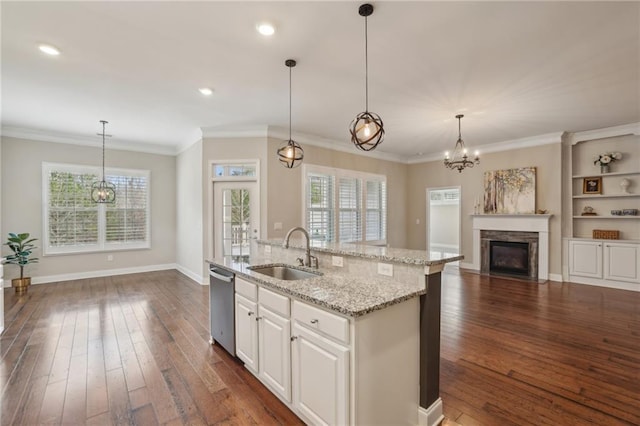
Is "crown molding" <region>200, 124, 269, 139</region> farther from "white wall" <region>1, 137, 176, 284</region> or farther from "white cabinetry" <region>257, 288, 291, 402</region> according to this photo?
"white cabinetry" <region>257, 288, 291, 402</region>

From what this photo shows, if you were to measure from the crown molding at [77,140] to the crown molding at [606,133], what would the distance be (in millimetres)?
8647

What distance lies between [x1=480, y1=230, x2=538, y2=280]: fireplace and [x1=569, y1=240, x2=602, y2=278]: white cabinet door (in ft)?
1.90

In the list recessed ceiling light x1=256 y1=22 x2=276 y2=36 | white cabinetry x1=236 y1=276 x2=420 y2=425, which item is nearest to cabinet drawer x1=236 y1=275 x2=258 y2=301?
white cabinetry x1=236 y1=276 x2=420 y2=425

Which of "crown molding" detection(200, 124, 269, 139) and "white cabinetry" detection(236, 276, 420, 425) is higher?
"crown molding" detection(200, 124, 269, 139)

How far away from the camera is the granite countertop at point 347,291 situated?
165 cm

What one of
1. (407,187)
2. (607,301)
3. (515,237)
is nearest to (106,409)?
(607,301)

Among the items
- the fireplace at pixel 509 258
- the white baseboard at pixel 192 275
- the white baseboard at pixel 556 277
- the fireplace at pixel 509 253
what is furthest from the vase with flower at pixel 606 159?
the white baseboard at pixel 192 275

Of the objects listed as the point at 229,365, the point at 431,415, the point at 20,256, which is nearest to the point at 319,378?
the point at 431,415

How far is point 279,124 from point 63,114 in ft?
11.1

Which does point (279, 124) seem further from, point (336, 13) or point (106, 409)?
point (106, 409)

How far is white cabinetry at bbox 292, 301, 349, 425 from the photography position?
1622 millimetres

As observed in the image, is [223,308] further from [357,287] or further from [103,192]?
[103,192]

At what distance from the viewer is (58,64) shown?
3.15m

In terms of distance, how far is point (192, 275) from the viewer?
20.1 ft
